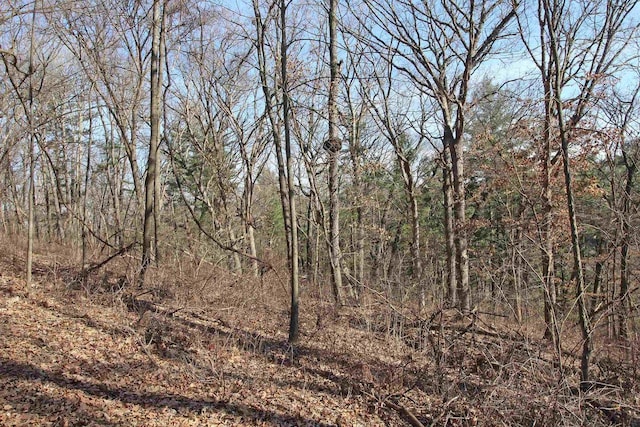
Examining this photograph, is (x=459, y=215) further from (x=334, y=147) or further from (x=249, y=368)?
(x=249, y=368)

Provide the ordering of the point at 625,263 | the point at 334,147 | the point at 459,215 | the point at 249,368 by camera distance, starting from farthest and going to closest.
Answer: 1. the point at 334,147
2. the point at 459,215
3. the point at 625,263
4. the point at 249,368

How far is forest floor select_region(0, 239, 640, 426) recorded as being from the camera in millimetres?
4250

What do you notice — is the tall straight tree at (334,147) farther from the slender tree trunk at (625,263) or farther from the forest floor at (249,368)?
the slender tree trunk at (625,263)

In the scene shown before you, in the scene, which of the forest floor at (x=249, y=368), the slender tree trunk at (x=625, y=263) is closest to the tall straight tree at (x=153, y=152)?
the forest floor at (x=249, y=368)

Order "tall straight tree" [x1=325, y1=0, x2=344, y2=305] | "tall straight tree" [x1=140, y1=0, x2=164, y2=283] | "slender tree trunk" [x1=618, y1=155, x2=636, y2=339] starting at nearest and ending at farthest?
"slender tree trunk" [x1=618, y1=155, x2=636, y2=339]
"tall straight tree" [x1=140, y1=0, x2=164, y2=283]
"tall straight tree" [x1=325, y1=0, x2=344, y2=305]

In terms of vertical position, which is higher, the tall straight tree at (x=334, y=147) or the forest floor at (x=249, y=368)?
the tall straight tree at (x=334, y=147)

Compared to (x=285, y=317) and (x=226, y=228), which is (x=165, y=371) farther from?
(x=226, y=228)

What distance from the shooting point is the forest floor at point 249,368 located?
4250mm

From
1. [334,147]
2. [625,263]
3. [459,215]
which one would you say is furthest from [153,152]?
[625,263]

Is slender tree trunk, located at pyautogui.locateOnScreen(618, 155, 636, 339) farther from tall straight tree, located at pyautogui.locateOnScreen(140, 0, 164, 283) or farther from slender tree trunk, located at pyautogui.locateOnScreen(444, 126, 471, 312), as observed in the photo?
tall straight tree, located at pyautogui.locateOnScreen(140, 0, 164, 283)

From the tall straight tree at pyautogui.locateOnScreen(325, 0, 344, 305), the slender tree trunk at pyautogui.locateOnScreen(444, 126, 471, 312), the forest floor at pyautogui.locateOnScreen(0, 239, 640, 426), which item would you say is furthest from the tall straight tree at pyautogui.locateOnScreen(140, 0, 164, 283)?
the slender tree trunk at pyautogui.locateOnScreen(444, 126, 471, 312)

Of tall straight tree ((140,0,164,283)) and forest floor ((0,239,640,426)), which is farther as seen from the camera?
tall straight tree ((140,0,164,283))

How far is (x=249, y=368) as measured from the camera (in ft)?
18.1

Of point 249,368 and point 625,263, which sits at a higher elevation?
point 625,263
